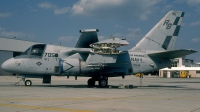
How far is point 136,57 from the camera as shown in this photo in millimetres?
22688

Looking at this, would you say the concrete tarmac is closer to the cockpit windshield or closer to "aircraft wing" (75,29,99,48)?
the cockpit windshield

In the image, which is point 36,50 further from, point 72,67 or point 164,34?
point 164,34

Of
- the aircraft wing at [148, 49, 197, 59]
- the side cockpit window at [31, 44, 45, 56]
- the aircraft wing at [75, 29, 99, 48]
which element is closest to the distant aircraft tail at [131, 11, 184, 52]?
the aircraft wing at [148, 49, 197, 59]

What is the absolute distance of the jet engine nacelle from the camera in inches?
A: 798

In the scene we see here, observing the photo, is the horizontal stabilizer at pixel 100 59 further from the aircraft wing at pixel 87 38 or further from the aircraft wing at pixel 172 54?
the aircraft wing at pixel 172 54

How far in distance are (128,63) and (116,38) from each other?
10.5 ft

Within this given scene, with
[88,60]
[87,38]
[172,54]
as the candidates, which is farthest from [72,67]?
[172,54]

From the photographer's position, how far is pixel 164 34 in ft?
77.8

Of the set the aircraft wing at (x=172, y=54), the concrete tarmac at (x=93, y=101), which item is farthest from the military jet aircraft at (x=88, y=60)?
the concrete tarmac at (x=93, y=101)

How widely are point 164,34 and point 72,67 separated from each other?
948 centimetres

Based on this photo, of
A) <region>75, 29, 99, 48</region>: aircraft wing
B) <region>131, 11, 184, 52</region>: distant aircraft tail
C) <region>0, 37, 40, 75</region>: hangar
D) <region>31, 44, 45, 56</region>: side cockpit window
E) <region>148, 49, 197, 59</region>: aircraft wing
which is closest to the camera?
<region>75, 29, 99, 48</region>: aircraft wing

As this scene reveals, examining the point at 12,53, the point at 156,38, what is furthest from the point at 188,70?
the point at 156,38

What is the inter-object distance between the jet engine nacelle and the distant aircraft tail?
5.70m

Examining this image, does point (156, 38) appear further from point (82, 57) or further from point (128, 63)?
point (82, 57)
